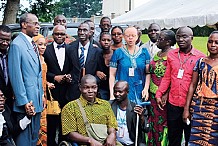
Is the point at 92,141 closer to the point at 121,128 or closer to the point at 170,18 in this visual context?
the point at 121,128

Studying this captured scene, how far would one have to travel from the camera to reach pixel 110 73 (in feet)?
19.1

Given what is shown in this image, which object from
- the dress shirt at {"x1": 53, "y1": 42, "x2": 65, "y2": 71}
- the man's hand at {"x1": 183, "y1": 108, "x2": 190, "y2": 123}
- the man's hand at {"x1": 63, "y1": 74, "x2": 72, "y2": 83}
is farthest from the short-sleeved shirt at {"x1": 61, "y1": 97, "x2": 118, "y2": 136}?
the dress shirt at {"x1": 53, "y1": 42, "x2": 65, "y2": 71}

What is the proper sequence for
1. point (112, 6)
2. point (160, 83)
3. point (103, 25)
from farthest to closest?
point (112, 6) < point (103, 25) < point (160, 83)

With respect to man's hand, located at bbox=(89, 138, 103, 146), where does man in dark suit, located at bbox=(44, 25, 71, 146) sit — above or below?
above

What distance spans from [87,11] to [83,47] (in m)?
67.8

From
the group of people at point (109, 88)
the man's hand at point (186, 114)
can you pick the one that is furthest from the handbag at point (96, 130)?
the man's hand at point (186, 114)

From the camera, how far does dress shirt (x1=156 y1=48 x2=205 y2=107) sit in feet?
16.4

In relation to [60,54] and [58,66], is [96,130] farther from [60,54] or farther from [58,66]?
[60,54]

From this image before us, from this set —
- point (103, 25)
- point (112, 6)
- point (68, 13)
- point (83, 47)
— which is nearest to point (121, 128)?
point (83, 47)

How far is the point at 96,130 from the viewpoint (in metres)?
4.56

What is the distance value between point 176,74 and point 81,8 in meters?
68.8


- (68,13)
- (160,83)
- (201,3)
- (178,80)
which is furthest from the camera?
(68,13)

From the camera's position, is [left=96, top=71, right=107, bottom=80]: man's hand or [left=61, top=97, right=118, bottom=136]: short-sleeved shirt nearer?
[left=61, top=97, right=118, bottom=136]: short-sleeved shirt

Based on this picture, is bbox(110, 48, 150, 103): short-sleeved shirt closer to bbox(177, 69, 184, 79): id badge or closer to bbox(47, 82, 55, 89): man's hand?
bbox(177, 69, 184, 79): id badge
